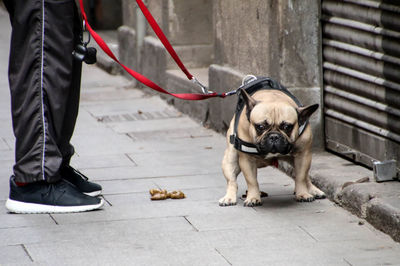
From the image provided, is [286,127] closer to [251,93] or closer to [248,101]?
[248,101]

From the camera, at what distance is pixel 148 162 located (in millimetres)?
6953

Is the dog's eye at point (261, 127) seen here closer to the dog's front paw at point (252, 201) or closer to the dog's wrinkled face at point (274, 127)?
the dog's wrinkled face at point (274, 127)

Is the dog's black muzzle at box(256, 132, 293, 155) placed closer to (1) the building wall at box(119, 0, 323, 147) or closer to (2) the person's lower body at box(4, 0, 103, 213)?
(2) the person's lower body at box(4, 0, 103, 213)

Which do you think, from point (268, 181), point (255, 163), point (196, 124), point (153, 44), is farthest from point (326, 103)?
point (153, 44)

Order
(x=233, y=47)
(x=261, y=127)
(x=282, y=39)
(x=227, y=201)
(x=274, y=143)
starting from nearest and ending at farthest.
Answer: (x=274, y=143), (x=261, y=127), (x=227, y=201), (x=282, y=39), (x=233, y=47)

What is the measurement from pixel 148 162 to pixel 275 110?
→ 6.64 feet

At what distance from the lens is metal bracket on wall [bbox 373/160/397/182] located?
5.55m

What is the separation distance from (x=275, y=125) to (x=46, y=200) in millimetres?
1546

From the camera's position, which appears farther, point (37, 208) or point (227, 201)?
point (227, 201)

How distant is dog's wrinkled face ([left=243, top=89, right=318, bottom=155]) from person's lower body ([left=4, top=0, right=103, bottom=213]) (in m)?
1.19

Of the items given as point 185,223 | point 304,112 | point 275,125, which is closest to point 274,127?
point 275,125

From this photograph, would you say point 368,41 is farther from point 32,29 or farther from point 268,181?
point 32,29

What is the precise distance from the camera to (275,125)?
204 inches

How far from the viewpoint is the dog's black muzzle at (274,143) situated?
16.7 feet
